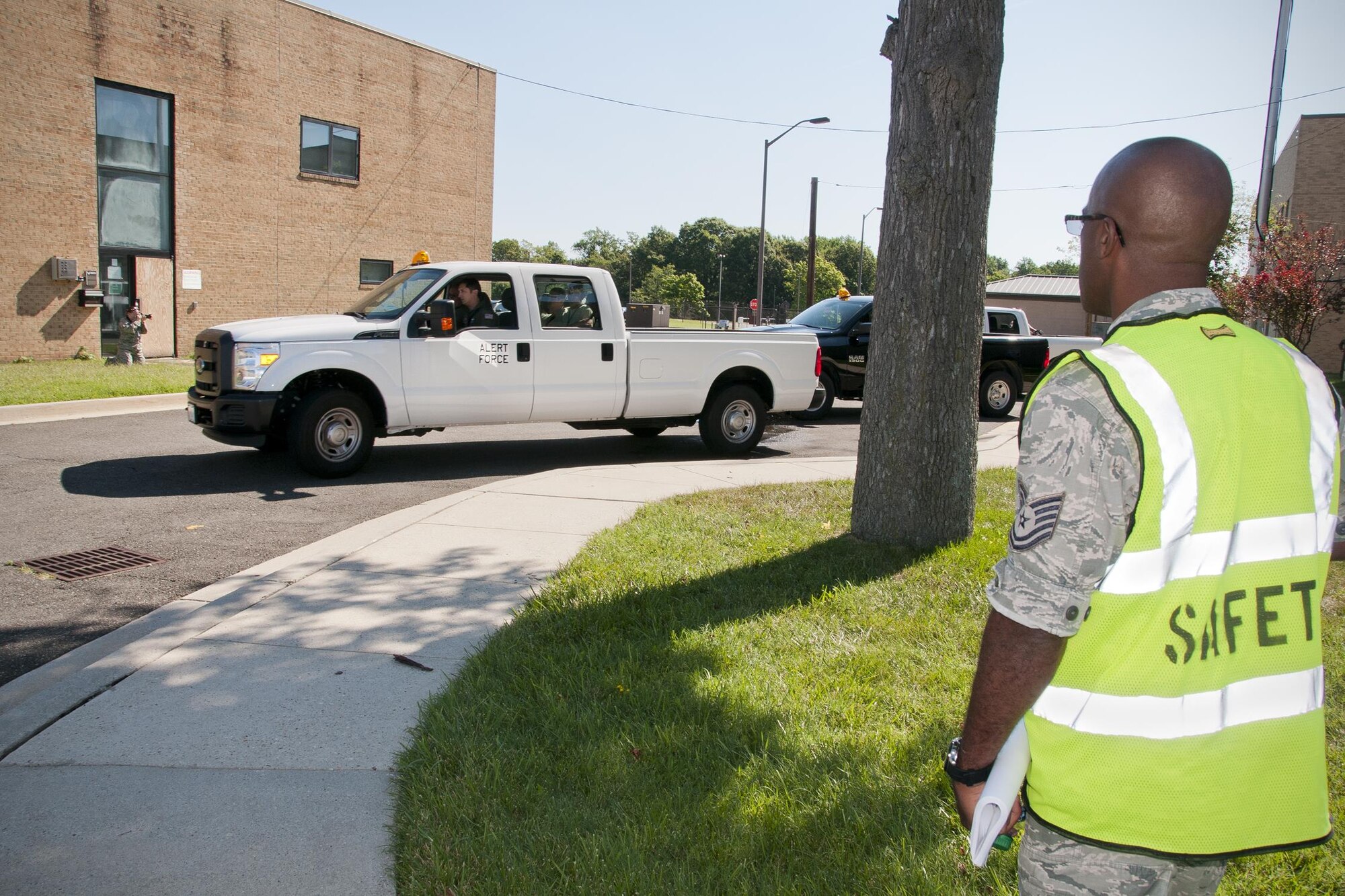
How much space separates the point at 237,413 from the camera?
27.5 feet

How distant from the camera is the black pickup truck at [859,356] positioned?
14.9 meters

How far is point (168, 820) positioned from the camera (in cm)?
316

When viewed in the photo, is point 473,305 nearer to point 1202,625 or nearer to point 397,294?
point 397,294

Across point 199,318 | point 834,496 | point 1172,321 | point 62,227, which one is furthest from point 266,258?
point 1172,321

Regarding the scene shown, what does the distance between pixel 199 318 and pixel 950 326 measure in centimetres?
1962

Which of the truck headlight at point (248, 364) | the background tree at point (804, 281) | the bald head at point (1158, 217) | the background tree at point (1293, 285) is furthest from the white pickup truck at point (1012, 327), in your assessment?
the background tree at point (804, 281)

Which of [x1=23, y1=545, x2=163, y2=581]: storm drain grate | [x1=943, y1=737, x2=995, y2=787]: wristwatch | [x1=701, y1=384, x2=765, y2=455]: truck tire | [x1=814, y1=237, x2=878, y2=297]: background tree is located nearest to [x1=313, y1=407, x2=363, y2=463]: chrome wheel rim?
[x1=23, y1=545, x2=163, y2=581]: storm drain grate

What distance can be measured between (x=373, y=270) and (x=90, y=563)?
20318 mm

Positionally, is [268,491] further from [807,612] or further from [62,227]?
[62,227]

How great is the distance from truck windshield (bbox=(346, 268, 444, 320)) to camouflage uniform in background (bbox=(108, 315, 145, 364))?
10.2 metres

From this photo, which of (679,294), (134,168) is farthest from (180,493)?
(679,294)

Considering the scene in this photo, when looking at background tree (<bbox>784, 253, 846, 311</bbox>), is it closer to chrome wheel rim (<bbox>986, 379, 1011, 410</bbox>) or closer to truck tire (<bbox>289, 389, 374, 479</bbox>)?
chrome wheel rim (<bbox>986, 379, 1011, 410</bbox>)

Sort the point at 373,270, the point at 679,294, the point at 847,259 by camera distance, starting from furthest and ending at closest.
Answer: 1. the point at 847,259
2. the point at 679,294
3. the point at 373,270

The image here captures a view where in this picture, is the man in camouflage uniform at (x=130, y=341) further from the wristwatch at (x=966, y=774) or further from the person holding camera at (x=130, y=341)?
the wristwatch at (x=966, y=774)
